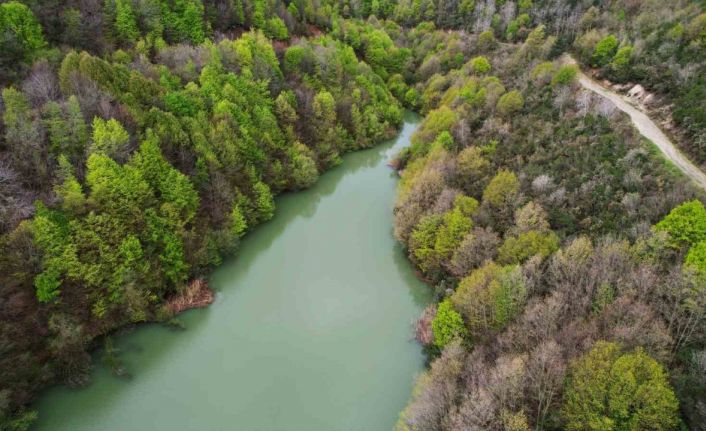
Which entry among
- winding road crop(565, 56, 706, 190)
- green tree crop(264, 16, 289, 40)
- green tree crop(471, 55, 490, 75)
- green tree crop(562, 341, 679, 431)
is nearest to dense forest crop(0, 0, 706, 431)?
green tree crop(562, 341, 679, 431)

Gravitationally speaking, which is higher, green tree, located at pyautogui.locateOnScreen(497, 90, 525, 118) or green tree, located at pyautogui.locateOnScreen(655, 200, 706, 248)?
green tree, located at pyautogui.locateOnScreen(655, 200, 706, 248)

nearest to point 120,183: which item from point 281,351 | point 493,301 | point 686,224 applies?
point 281,351

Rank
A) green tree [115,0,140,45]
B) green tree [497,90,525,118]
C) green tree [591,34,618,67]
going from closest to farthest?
1. green tree [497,90,525,118]
2. green tree [115,0,140,45]
3. green tree [591,34,618,67]

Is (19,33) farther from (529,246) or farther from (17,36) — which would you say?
(529,246)

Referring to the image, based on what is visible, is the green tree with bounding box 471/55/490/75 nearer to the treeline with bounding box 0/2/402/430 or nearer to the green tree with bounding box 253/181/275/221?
the treeline with bounding box 0/2/402/430

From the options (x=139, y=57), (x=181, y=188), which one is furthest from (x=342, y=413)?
(x=139, y=57)

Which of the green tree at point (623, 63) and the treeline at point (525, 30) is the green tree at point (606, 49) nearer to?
the treeline at point (525, 30)

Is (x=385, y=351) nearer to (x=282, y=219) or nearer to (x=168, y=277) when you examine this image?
(x=168, y=277)
